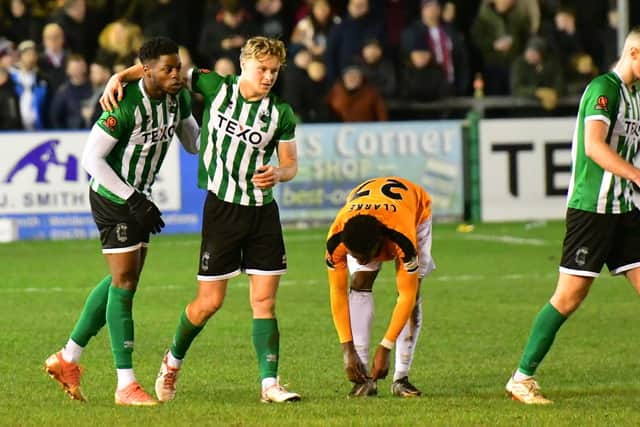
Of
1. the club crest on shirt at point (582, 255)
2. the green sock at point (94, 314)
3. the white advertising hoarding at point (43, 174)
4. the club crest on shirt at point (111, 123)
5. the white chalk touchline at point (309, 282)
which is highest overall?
the club crest on shirt at point (111, 123)

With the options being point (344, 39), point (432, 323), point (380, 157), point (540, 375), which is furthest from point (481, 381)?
point (344, 39)

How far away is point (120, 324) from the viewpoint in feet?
26.1

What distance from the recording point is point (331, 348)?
1002 centimetres

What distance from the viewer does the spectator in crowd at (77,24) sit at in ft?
64.0

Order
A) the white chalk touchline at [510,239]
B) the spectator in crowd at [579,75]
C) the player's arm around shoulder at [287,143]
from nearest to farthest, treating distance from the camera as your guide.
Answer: the player's arm around shoulder at [287,143] → the white chalk touchline at [510,239] → the spectator in crowd at [579,75]

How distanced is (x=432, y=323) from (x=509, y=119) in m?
7.89

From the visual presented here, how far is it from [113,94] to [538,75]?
41.2 feet

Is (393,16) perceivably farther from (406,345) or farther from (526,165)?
(406,345)

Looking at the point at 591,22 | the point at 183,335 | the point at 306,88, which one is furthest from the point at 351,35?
the point at 183,335

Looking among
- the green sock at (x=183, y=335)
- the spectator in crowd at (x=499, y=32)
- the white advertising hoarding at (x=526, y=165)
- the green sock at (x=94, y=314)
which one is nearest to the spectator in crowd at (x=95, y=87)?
the white advertising hoarding at (x=526, y=165)

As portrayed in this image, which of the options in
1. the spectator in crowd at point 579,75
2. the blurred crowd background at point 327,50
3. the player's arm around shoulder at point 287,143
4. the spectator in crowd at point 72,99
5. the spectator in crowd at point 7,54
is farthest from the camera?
the spectator in crowd at point 579,75

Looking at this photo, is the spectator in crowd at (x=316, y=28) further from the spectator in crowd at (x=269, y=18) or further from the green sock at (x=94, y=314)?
the green sock at (x=94, y=314)

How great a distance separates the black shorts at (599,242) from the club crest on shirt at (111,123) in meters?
2.39

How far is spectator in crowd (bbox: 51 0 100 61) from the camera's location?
19500 mm
